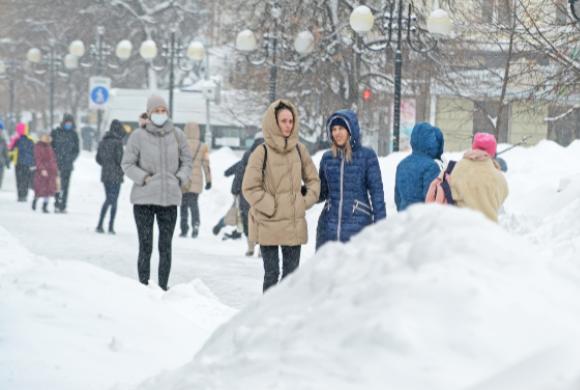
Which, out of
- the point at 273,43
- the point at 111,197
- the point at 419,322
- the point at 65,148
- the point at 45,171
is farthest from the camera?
the point at 273,43

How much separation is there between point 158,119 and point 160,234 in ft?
3.12

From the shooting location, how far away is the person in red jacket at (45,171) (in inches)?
963

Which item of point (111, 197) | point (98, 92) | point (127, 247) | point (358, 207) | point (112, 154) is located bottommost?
point (127, 247)

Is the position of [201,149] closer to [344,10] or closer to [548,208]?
[548,208]

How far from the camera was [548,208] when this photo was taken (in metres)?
19.0

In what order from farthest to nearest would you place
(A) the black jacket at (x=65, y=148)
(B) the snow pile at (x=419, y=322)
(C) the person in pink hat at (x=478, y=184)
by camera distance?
(A) the black jacket at (x=65, y=148)
(C) the person in pink hat at (x=478, y=184)
(B) the snow pile at (x=419, y=322)

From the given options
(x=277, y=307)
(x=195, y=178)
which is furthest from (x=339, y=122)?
(x=195, y=178)

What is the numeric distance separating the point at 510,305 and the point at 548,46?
54.9ft

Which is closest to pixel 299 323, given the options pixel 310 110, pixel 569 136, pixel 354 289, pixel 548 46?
pixel 354 289

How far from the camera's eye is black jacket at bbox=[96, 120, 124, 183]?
18656 mm

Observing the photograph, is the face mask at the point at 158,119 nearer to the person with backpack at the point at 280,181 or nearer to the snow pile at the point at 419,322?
the person with backpack at the point at 280,181

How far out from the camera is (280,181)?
30.4 ft

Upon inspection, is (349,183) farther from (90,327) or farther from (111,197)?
(111,197)

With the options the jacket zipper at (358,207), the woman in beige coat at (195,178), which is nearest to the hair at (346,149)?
the jacket zipper at (358,207)
